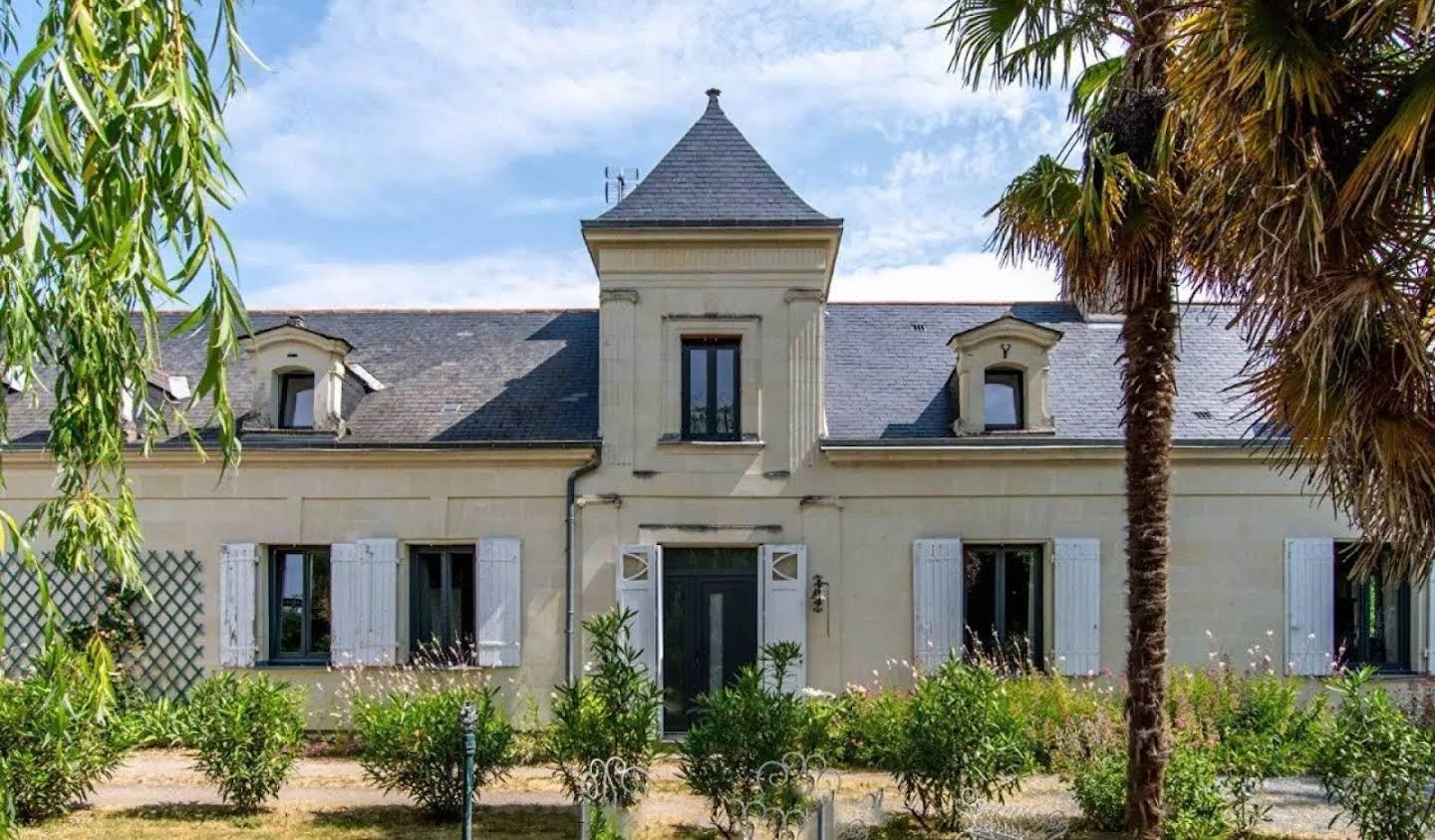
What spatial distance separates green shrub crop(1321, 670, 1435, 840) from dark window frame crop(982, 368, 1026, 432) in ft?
16.9

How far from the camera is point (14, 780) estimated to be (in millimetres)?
7453

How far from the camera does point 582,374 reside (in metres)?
12.5

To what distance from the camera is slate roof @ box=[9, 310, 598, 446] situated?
1167cm

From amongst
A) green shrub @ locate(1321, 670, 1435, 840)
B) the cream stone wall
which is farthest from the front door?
green shrub @ locate(1321, 670, 1435, 840)

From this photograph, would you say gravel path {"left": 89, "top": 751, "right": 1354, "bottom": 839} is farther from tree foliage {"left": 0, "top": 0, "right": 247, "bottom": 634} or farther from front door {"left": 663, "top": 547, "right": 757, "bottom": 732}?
tree foliage {"left": 0, "top": 0, "right": 247, "bottom": 634}

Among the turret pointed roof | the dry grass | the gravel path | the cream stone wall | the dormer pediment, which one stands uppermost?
the turret pointed roof

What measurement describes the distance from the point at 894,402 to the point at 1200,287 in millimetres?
6326

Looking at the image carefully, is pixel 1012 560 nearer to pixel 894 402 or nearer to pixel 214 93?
pixel 894 402

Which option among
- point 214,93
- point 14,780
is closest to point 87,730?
point 14,780

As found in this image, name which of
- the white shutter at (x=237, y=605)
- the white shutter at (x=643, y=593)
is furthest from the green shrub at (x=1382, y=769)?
the white shutter at (x=237, y=605)

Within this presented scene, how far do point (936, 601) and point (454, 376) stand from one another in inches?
248

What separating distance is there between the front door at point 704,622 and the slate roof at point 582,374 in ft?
5.97

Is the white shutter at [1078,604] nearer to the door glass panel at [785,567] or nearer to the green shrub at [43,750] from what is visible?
the door glass panel at [785,567]

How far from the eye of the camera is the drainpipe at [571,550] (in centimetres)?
1130
